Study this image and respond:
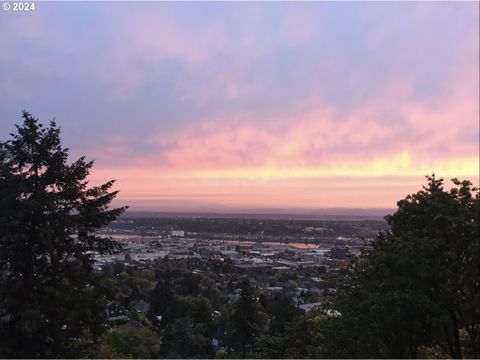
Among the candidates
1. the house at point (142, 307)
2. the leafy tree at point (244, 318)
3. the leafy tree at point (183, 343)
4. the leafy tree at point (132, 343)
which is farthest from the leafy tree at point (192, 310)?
the leafy tree at point (244, 318)

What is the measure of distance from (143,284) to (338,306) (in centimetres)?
6288

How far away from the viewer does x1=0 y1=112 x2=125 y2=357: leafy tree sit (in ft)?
35.3

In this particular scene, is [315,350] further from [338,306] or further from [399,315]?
[399,315]

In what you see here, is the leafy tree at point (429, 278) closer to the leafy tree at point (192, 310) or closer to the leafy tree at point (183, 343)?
the leafy tree at point (183, 343)

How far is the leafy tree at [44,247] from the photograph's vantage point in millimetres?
10773

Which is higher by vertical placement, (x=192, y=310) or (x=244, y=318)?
(x=244, y=318)

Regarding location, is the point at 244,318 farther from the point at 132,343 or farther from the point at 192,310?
the point at 192,310

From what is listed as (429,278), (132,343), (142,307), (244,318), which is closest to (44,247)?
(429,278)

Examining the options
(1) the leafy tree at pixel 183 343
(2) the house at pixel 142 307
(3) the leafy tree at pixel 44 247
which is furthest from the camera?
(2) the house at pixel 142 307

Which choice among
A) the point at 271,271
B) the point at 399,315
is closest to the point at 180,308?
the point at 399,315

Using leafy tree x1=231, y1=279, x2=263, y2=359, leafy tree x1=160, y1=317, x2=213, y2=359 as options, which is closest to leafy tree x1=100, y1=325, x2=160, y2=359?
leafy tree x1=160, y1=317, x2=213, y2=359

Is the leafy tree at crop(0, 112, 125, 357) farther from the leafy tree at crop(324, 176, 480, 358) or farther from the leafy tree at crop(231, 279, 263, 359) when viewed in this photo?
the leafy tree at crop(231, 279, 263, 359)

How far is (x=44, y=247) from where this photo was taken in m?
11.0

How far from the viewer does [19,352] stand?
10.7 metres
